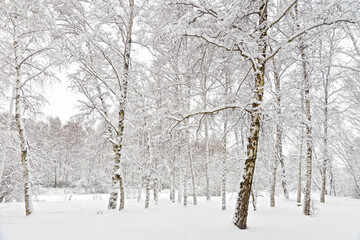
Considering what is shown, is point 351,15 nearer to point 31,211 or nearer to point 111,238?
point 111,238

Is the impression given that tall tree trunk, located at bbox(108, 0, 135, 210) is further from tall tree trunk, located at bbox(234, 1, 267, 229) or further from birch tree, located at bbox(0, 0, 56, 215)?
tall tree trunk, located at bbox(234, 1, 267, 229)

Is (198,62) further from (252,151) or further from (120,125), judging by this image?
(120,125)

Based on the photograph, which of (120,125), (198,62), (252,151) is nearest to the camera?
(252,151)

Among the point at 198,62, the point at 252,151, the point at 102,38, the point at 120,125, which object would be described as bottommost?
the point at 252,151

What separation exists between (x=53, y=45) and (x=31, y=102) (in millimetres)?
2522

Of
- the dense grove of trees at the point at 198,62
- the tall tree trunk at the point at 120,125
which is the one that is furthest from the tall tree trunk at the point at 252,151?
the tall tree trunk at the point at 120,125

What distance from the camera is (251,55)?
182 inches

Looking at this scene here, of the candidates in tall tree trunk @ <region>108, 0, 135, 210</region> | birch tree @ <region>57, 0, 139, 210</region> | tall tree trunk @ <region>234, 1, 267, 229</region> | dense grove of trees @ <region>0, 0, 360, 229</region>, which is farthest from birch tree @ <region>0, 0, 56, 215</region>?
tall tree trunk @ <region>234, 1, 267, 229</region>

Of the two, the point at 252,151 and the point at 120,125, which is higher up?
the point at 120,125

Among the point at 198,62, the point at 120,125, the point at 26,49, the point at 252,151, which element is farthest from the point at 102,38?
the point at 252,151

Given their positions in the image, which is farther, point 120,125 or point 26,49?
point 120,125

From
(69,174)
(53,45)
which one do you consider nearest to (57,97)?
(53,45)

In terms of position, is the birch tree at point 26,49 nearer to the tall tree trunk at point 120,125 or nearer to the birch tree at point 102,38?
the birch tree at point 102,38

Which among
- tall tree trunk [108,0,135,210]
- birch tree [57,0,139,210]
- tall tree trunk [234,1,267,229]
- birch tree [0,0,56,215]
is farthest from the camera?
tall tree trunk [108,0,135,210]
